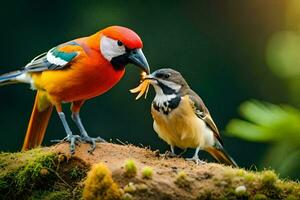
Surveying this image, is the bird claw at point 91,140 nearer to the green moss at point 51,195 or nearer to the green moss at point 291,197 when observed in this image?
the green moss at point 51,195

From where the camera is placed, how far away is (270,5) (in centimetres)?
841

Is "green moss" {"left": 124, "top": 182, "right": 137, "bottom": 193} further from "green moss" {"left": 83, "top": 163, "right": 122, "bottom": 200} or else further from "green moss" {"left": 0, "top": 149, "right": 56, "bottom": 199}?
"green moss" {"left": 0, "top": 149, "right": 56, "bottom": 199}

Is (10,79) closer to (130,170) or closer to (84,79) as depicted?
(84,79)

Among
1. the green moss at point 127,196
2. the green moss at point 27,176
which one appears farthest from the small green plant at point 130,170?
the green moss at point 27,176

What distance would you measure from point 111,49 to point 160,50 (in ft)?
14.6

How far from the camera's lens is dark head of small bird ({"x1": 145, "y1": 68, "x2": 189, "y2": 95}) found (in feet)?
12.8

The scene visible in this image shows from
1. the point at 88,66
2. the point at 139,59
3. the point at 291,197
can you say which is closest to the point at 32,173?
the point at 88,66

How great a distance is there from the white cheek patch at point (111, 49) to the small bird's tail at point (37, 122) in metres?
0.48

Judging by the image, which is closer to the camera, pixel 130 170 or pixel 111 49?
pixel 130 170

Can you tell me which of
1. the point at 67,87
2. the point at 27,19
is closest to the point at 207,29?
the point at 27,19

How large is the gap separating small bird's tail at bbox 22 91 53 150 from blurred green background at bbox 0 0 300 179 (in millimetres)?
3720

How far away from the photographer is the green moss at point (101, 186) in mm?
3053

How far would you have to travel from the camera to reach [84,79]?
12.6 feet

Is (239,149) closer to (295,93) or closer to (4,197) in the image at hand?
(4,197)
